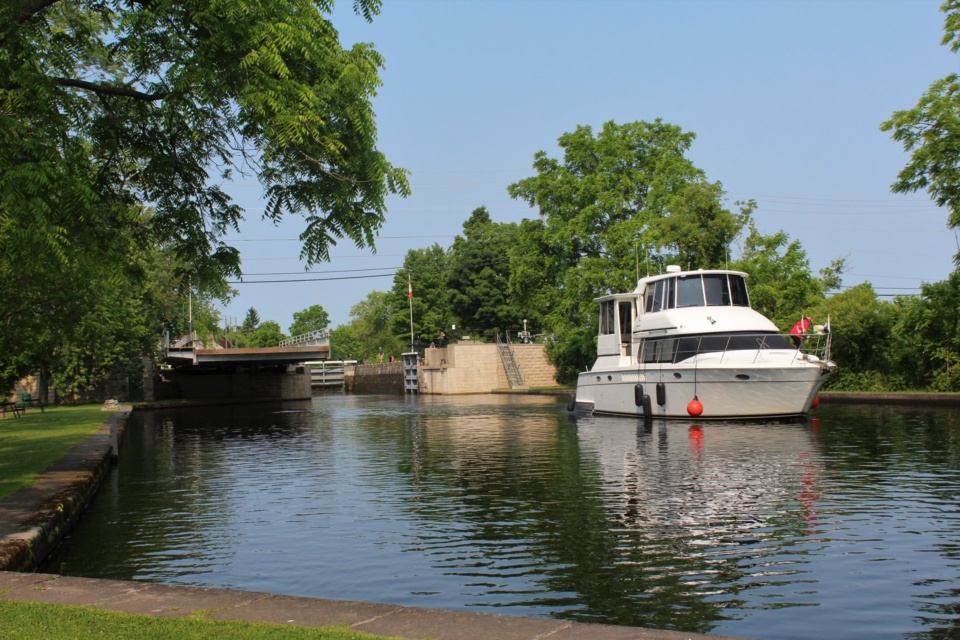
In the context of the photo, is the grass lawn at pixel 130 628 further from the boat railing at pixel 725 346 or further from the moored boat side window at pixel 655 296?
the moored boat side window at pixel 655 296

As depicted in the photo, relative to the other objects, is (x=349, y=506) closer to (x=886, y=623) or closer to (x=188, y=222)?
(x=188, y=222)

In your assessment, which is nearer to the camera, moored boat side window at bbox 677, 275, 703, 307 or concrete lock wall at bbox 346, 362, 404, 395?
moored boat side window at bbox 677, 275, 703, 307

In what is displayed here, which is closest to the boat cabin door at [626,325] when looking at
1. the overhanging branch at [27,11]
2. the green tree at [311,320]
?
the overhanging branch at [27,11]

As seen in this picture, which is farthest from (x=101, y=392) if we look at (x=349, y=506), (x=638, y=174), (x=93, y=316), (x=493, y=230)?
(x=349, y=506)

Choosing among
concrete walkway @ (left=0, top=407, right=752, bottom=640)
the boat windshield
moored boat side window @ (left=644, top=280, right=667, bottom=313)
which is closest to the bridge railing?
moored boat side window @ (left=644, top=280, right=667, bottom=313)

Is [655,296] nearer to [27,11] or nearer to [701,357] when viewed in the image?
[701,357]

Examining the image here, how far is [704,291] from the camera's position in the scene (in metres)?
28.7

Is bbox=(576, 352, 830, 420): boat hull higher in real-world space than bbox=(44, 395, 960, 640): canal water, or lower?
higher

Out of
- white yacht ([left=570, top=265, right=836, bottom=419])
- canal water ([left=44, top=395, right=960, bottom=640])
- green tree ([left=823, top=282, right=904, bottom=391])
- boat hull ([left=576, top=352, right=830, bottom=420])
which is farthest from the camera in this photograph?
green tree ([left=823, top=282, right=904, bottom=391])

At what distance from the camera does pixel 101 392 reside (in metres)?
58.0

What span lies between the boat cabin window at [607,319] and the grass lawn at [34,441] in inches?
682

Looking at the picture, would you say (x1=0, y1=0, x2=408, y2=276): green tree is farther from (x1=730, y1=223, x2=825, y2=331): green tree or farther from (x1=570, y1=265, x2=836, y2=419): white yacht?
(x1=730, y1=223, x2=825, y2=331): green tree

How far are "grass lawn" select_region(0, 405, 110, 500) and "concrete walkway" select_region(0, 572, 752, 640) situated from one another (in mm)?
6222

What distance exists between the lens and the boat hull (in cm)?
2586
